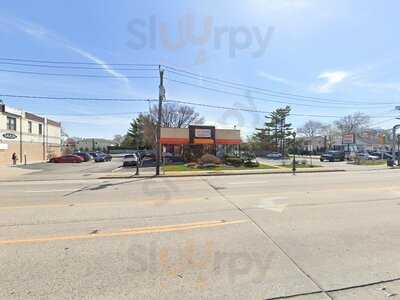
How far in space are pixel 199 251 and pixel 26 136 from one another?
48.5 metres

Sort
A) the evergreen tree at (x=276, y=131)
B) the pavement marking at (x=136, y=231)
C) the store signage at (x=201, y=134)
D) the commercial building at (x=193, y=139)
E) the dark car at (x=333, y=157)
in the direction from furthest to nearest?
the evergreen tree at (x=276, y=131) < the dark car at (x=333, y=157) < the store signage at (x=201, y=134) < the commercial building at (x=193, y=139) < the pavement marking at (x=136, y=231)

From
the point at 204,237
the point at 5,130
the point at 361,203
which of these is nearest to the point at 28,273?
the point at 204,237

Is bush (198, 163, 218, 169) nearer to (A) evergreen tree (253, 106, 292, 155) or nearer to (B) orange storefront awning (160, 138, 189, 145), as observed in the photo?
(B) orange storefront awning (160, 138, 189, 145)

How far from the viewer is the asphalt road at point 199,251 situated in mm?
3850

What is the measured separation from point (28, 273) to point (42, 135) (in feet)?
179

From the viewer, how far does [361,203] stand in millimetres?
9656

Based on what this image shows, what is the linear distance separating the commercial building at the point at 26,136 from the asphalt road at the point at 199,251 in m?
36.4

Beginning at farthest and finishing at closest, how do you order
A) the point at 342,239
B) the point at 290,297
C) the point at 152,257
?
1. the point at 342,239
2. the point at 152,257
3. the point at 290,297

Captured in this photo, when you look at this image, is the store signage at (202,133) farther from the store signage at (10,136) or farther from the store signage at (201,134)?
the store signage at (10,136)

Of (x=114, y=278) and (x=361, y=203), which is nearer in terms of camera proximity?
(x=114, y=278)

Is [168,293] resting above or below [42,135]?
below

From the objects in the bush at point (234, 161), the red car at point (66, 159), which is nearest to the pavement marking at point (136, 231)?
the bush at point (234, 161)

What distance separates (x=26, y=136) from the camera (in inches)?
1822

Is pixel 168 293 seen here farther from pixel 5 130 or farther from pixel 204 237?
pixel 5 130
